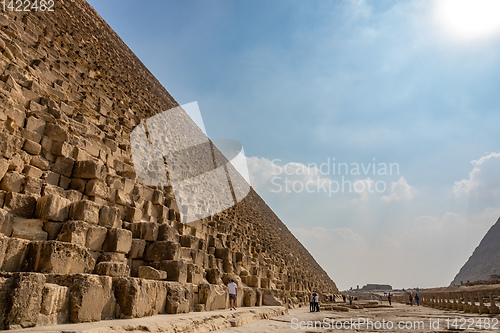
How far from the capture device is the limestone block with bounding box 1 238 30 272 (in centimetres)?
336

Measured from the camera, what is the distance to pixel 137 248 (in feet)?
17.9

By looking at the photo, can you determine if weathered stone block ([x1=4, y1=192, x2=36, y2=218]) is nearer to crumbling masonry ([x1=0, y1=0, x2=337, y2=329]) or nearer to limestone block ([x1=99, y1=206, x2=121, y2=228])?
crumbling masonry ([x1=0, y1=0, x2=337, y2=329])

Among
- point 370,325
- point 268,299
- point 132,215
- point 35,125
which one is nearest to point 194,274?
point 132,215

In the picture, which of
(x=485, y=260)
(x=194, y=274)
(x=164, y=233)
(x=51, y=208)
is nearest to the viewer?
(x=51, y=208)

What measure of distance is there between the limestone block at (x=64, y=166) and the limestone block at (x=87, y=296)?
2248mm

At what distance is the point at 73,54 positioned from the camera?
8422 mm

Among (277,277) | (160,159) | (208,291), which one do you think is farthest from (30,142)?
(277,277)

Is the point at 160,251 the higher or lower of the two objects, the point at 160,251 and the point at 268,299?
the higher

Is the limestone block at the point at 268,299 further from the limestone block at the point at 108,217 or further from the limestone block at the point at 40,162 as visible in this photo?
the limestone block at the point at 40,162

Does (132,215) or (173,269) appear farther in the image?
(132,215)

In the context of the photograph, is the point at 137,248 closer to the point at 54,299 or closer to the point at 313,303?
the point at 54,299

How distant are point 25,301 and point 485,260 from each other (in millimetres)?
98091

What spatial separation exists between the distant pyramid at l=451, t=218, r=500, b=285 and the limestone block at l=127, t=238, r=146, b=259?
83363mm

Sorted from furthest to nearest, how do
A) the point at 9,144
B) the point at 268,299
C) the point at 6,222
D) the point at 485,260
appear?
the point at 485,260 → the point at 268,299 → the point at 9,144 → the point at 6,222
